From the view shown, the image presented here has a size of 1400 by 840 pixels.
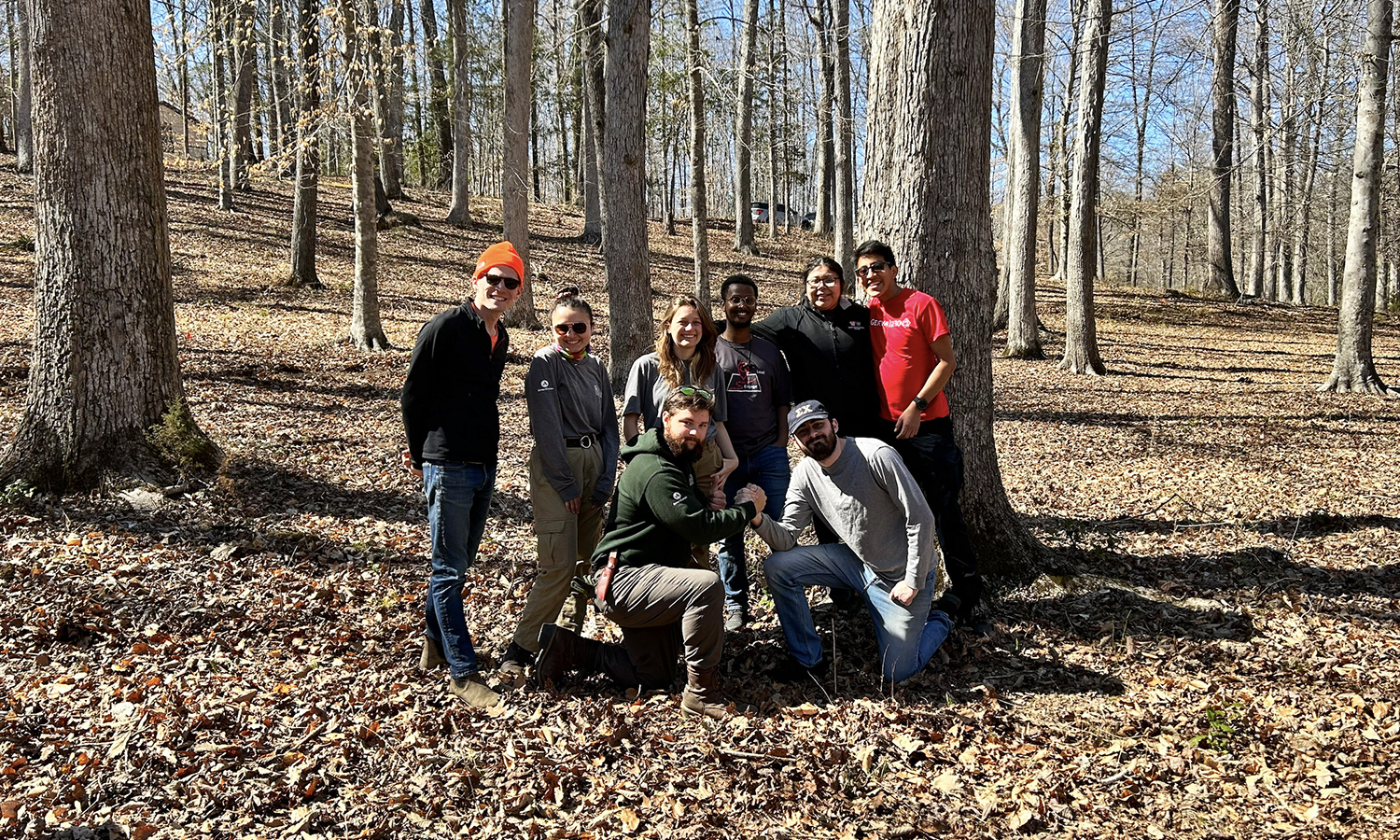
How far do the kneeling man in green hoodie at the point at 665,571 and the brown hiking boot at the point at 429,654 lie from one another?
1.69 ft

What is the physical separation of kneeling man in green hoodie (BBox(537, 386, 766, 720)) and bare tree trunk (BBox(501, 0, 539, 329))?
353 inches

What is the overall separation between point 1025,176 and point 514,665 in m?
11.7

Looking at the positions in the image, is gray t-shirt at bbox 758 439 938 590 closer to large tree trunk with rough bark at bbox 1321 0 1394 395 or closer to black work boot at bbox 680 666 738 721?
black work boot at bbox 680 666 738 721

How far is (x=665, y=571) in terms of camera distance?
160 inches

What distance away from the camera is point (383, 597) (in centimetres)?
516

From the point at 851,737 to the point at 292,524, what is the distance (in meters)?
4.05

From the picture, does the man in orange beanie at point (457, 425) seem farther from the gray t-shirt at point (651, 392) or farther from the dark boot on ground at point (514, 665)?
the gray t-shirt at point (651, 392)

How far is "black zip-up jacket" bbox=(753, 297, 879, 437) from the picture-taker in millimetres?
4727

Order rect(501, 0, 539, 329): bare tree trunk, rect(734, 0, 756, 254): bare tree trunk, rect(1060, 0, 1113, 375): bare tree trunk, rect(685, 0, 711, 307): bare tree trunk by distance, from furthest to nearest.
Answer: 1. rect(734, 0, 756, 254): bare tree trunk
2. rect(1060, 0, 1113, 375): bare tree trunk
3. rect(685, 0, 711, 307): bare tree trunk
4. rect(501, 0, 539, 329): bare tree trunk

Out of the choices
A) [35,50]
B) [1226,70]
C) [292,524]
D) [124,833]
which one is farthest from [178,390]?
[1226,70]

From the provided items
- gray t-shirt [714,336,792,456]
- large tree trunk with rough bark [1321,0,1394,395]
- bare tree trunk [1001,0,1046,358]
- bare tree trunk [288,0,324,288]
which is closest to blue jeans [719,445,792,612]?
gray t-shirt [714,336,792,456]

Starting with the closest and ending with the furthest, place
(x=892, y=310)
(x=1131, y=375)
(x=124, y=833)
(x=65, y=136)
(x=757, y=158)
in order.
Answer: (x=124, y=833) < (x=892, y=310) < (x=65, y=136) < (x=1131, y=375) < (x=757, y=158)

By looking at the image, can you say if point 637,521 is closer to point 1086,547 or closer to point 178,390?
point 1086,547

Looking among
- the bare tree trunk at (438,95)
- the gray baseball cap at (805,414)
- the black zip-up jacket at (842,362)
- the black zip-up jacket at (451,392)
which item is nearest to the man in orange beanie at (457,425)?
the black zip-up jacket at (451,392)
